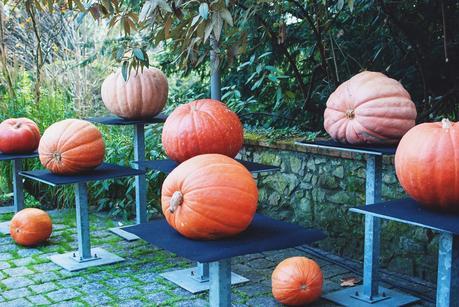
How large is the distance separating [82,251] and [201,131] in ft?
5.42

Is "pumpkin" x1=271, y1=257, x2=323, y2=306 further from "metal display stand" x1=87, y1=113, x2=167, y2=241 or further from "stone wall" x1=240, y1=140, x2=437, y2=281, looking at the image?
"metal display stand" x1=87, y1=113, x2=167, y2=241

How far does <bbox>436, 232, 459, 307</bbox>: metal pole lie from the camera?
7.54 feet

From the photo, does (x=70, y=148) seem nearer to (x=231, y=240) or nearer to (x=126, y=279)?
(x=126, y=279)

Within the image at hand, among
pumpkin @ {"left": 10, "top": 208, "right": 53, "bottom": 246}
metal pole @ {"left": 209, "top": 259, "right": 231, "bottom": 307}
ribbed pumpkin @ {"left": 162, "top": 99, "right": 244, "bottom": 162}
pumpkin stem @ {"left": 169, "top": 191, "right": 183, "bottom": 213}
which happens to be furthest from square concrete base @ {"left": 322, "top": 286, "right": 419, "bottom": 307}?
pumpkin @ {"left": 10, "top": 208, "right": 53, "bottom": 246}

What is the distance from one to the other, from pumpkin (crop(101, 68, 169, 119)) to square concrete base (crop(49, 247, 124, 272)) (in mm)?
1131

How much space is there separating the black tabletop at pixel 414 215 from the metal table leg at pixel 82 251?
2.54 m

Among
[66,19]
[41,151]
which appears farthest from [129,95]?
[66,19]

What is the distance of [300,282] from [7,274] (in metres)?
2.17

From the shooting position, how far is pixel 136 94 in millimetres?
4664

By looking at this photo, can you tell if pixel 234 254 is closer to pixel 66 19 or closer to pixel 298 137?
pixel 298 137

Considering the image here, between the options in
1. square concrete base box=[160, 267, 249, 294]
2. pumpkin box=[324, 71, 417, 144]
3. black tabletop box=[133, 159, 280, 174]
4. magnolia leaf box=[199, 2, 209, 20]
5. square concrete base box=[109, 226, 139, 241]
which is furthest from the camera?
square concrete base box=[109, 226, 139, 241]

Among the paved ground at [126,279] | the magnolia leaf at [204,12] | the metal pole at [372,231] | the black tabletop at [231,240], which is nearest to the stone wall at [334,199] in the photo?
the paved ground at [126,279]

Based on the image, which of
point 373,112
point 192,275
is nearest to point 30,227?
point 192,275

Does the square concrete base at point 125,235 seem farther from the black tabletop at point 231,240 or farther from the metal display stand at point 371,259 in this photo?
the black tabletop at point 231,240
